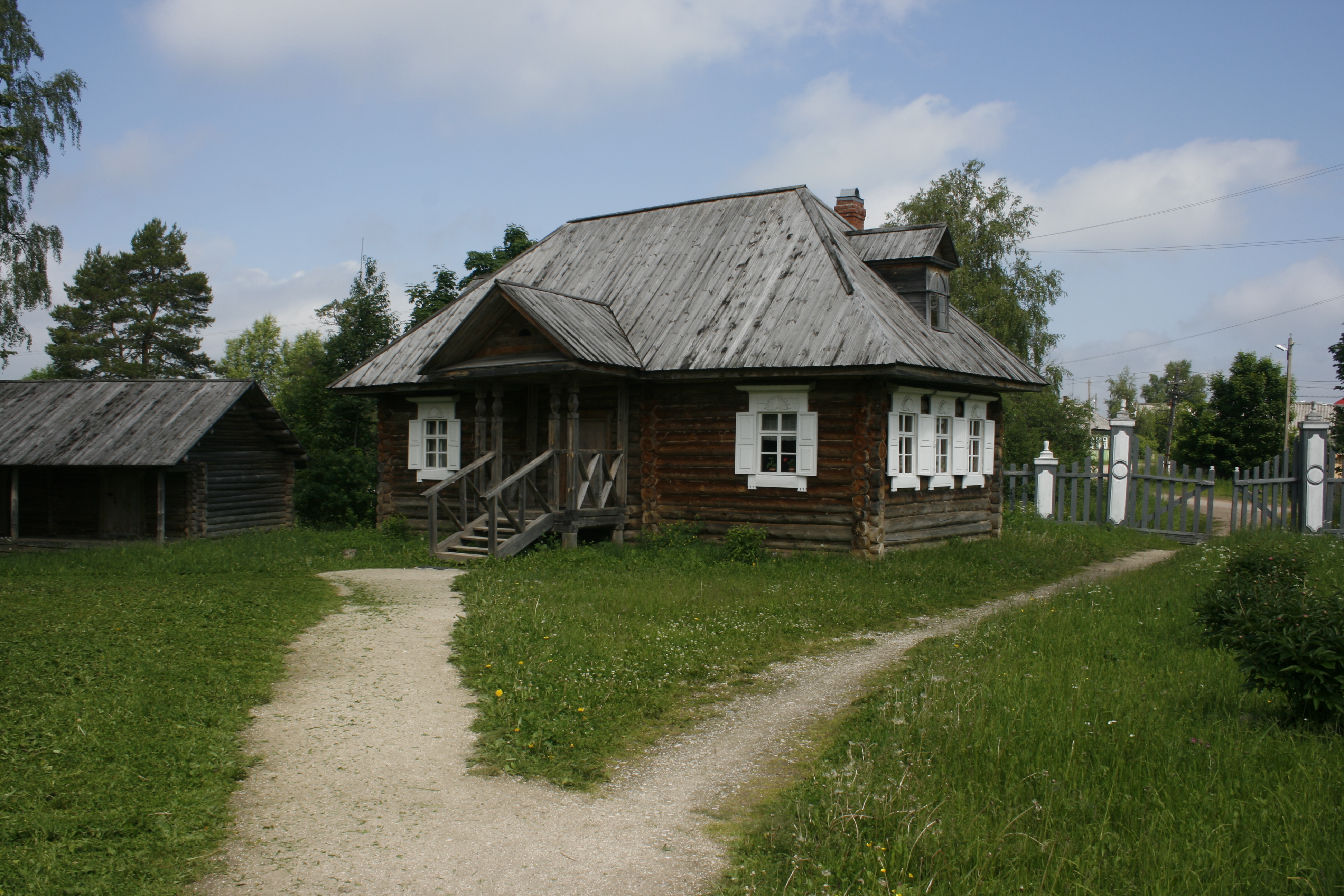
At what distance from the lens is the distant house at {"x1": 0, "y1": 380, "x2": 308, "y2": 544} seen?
839 inches

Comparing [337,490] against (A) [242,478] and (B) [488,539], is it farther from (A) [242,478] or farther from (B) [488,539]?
(B) [488,539]

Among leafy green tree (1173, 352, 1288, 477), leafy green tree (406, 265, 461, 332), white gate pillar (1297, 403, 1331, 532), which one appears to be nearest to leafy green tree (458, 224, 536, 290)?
leafy green tree (406, 265, 461, 332)

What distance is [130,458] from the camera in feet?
67.9

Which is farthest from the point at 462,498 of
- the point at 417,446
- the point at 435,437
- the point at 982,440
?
the point at 982,440

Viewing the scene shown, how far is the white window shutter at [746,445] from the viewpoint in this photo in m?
14.9

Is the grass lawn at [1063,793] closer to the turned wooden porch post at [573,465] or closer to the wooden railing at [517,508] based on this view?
the wooden railing at [517,508]

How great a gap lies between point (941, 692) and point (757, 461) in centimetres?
844

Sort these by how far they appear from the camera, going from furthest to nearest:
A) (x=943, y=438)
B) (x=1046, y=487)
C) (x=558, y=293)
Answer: (x=1046, y=487) → (x=558, y=293) → (x=943, y=438)

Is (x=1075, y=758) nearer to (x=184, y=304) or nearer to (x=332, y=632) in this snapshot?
(x=332, y=632)

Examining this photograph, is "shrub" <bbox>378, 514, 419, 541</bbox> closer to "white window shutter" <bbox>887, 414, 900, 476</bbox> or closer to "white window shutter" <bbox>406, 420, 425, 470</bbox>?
"white window shutter" <bbox>406, 420, 425, 470</bbox>

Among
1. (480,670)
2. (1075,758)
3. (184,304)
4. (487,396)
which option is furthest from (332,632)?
(184,304)

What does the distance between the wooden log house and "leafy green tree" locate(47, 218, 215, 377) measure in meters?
32.7

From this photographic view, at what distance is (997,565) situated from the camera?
1399cm

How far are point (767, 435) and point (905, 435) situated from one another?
6.97ft
